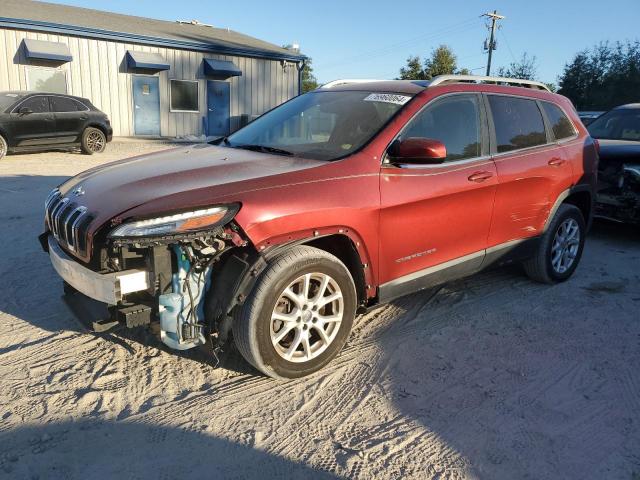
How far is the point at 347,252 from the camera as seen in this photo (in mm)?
3400

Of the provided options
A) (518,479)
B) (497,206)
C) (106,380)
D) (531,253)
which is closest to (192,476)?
(106,380)

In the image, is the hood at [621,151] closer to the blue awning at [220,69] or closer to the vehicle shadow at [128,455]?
the vehicle shadow at [128,455]

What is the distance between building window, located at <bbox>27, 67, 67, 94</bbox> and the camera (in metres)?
16.5

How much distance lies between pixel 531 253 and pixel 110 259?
3.54 metres

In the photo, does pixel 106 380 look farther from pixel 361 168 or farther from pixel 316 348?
pixel 361 168

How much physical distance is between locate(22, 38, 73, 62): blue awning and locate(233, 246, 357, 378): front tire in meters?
16.3

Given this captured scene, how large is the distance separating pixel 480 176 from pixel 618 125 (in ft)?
16.7

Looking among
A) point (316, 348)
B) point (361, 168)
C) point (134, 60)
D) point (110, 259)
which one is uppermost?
point (134, 60)

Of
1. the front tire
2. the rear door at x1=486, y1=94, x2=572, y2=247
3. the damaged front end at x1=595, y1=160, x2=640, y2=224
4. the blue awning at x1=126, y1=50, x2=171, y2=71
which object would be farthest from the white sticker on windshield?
the blue awning at x1=126, y1=50, x2=171, y2=71

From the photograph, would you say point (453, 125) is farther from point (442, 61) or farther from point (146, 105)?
point (442, 61)

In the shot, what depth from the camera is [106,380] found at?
3.20 meters

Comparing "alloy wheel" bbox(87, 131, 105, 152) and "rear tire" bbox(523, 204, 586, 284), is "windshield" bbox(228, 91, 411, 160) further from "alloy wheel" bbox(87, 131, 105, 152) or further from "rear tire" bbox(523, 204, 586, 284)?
"alloy wheel" bbox(87, 131, 105, 152)

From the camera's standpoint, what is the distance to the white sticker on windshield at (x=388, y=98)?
148 inches

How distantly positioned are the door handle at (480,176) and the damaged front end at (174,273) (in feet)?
6.07
